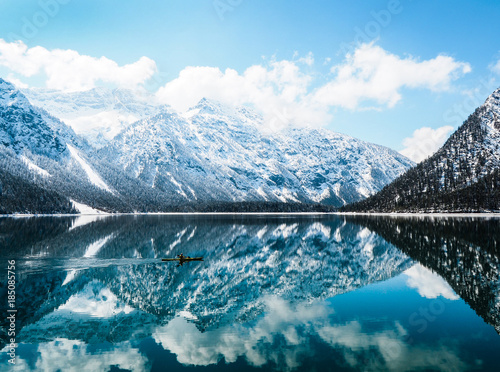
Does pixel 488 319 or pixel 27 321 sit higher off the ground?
pixel 488 319

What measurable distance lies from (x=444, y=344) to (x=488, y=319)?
757 cm

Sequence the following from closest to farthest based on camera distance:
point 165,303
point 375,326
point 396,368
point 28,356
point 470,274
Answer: point 396,368 < point 28,356 < point 375,326 < point 165,303 < point 470,274

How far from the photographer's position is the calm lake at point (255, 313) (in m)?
23.2

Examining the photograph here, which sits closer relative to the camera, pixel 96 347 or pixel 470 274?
pixel 96 347

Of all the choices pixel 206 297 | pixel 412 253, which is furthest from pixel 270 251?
pixel 206 297

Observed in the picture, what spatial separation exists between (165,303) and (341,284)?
70.7 feet

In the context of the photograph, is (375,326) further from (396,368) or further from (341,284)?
(341,284)

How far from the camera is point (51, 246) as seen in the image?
2936 inches

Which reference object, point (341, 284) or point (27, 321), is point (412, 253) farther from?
point (27, 321)

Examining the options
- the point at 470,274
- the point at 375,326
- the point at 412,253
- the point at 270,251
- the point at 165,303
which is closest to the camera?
the point at 375,326

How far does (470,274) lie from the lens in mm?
44562

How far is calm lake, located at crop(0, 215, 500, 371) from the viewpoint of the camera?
23.2 m

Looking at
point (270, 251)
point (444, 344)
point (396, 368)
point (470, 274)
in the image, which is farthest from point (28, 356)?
point (270, 251)

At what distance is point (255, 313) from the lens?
108 feet
